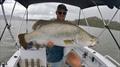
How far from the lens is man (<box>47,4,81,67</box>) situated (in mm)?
5414

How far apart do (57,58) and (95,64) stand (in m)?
1.20

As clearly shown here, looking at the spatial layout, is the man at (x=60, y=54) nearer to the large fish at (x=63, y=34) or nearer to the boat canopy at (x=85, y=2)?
the large fish at (x=63, y=34)

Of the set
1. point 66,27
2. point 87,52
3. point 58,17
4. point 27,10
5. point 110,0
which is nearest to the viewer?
point 66,27

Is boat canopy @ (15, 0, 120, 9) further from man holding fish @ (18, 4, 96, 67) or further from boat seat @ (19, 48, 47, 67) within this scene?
boat seat @ (19, 48, 47, 67)

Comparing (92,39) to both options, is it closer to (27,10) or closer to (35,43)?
(35,43)

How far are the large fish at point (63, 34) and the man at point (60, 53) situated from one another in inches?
19.7

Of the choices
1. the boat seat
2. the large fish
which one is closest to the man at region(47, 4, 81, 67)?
the boat seat

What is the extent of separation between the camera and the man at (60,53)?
5.41 metres

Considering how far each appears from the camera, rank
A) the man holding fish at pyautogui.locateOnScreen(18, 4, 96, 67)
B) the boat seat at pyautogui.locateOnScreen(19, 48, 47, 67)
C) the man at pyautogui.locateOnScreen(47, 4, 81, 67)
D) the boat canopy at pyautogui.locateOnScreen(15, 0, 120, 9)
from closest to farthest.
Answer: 1. the man holding fish at pyautogui.locateOnScreen(18, 4, 96, 67)
2. the man at pyautogui.locateOnScreen(47, 4, 81, 67)
3. the boat seat at pyautogui.locateOnScreen(19, 48, 47, 67)
4. the boat canopy at pyautogui.locateOnScreen(15, 0, 120, 9)

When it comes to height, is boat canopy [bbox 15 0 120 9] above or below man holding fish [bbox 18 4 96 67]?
below

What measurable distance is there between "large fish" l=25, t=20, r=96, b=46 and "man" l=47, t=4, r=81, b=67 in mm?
499

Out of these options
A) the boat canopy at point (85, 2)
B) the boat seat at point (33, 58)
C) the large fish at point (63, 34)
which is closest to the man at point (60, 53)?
the boat seat at point (33, 58)

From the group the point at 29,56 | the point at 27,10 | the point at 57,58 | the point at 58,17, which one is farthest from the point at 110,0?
the point at 27,10

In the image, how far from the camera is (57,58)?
5.58 meters
